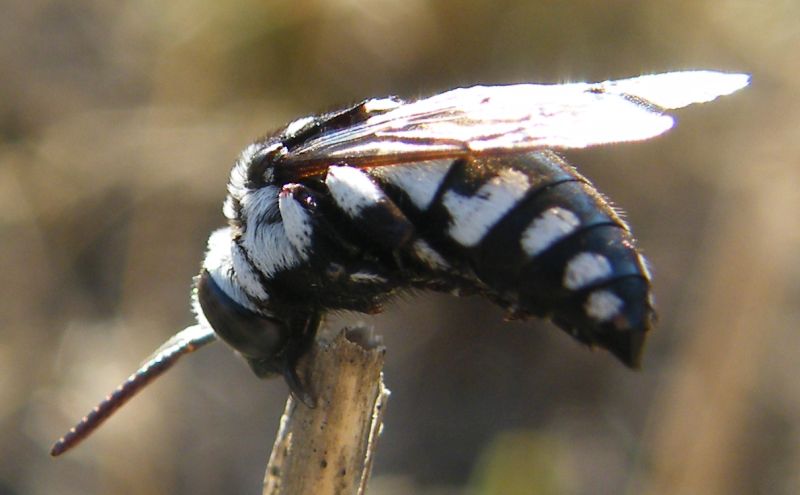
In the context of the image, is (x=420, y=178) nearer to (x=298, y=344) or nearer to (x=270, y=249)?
(x=270, y=249)

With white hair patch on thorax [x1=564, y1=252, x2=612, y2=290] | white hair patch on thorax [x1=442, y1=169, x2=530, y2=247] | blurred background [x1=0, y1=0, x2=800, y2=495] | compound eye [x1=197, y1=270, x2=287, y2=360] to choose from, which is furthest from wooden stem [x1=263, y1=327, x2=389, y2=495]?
blurred background [x1=0, y1=0, x2=800, y2=495]

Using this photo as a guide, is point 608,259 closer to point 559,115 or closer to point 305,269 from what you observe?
point 559,115

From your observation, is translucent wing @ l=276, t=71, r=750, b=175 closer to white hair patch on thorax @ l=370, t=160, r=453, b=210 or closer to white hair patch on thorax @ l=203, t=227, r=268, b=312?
white hair patch on thorax @ l=370, t=160, r=453, b=210

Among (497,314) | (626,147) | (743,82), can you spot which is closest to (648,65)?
(626,147)

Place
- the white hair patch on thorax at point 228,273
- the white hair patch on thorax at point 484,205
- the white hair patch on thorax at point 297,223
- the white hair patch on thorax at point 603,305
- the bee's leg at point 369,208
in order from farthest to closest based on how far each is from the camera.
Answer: the white hair patch on thorax at point 228,273 → the white hair patch on thorax at point 297,223 → the bee's leg at point 369,208 → the white hair patch on thorax at point 484,205 → the white hair patch on thorax at point 603,305

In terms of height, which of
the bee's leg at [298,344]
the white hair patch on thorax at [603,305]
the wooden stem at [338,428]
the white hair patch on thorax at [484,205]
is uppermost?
the white hair patch on thorax at [484,205]

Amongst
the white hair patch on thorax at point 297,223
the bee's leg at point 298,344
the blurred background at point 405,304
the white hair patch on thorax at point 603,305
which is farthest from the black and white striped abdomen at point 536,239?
the blurred background at point 405,304

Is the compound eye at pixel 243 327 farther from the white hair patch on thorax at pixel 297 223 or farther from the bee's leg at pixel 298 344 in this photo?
the white hair patch on thorax at pixel 297 223
